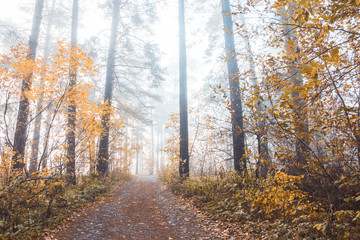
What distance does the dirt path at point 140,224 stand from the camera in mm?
4254

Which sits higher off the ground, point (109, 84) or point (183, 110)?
point (109, 84)

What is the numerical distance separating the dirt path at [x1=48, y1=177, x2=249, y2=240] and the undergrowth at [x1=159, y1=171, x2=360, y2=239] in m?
0.51

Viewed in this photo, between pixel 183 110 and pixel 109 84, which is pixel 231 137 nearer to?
pixel 183 110

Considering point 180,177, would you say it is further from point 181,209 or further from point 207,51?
point 207,51

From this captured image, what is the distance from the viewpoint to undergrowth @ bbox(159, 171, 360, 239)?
10.3ft

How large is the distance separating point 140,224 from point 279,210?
311cm

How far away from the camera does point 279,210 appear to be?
14.0ft

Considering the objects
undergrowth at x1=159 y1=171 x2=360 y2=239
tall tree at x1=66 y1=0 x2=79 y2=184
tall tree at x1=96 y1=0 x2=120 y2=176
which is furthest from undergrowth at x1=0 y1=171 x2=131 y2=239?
tall tree at x1=96 y1=0 x2=120 y2=176

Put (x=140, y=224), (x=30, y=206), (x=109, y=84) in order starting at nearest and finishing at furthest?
(x=30, y=206) → (x=140, y=224) → (x=109, y=84)

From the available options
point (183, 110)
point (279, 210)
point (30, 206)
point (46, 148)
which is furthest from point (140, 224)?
point (183, 110)

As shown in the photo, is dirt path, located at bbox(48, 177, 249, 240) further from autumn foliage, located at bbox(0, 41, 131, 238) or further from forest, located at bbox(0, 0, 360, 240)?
autumn foliage, located at bbox(0, 41, 131, 238)

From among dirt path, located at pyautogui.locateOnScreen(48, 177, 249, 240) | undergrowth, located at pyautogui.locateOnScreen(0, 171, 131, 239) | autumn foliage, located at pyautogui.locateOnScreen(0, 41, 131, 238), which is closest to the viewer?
undergrowth, located at pyautogui.locateOnScreen(0, 171, 131, 239)

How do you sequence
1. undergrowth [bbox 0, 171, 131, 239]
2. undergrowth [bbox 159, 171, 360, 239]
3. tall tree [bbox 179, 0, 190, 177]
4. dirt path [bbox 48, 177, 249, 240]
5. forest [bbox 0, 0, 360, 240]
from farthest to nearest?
1. tall tree [bbox 179, 0, 190, 177]
2. dirt path [bbox 48, 177, 249, 240]
3. undergrowth [bbox 0, 171, 131, 239]
4. undergrowth [bbox 159, 171, 360, 239]
5. forest [bbox 0, 0, 360, 240]

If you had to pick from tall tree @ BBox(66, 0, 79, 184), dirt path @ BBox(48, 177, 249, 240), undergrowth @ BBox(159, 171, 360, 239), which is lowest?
dirt path @ BBox(48, 177, 249, 240)
